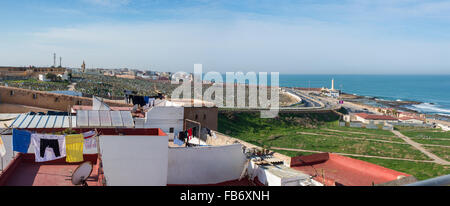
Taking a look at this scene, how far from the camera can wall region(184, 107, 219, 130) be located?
2095 cm

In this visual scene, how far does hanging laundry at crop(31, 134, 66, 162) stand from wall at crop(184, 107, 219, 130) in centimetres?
1202

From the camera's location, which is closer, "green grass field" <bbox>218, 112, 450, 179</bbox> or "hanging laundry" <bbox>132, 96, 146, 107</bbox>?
"hanging laundry" <bbox>132, 96, 146, 107</bbox>

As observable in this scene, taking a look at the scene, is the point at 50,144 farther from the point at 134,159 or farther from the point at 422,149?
the point at 422,149

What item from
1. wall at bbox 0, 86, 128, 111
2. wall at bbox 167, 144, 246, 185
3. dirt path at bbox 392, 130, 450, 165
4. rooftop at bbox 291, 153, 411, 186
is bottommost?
dirt path at bbox 392, 130, 450, 165

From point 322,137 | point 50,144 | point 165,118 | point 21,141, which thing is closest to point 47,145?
point 50,144

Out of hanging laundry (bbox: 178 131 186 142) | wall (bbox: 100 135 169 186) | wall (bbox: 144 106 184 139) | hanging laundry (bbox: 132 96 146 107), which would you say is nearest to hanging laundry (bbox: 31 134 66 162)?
wall (bbox: 100 135 169 186)

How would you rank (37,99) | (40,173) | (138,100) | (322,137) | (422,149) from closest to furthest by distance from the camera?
(40,173) < (138,100) < (37,99) < (422,149) < (322,137)

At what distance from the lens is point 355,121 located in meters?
47.2

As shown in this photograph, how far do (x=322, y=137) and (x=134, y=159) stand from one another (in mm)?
29163

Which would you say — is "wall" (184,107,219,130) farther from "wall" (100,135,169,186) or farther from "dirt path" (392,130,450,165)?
"dirt path" (392,130,450,165)

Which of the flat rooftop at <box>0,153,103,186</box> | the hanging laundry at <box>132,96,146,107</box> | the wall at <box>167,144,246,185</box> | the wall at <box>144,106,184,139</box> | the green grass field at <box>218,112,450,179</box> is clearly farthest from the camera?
the green grass field at <box>218,112,450,179</box>

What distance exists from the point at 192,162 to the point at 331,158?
27.2ft

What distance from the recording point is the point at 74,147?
28.7ft
